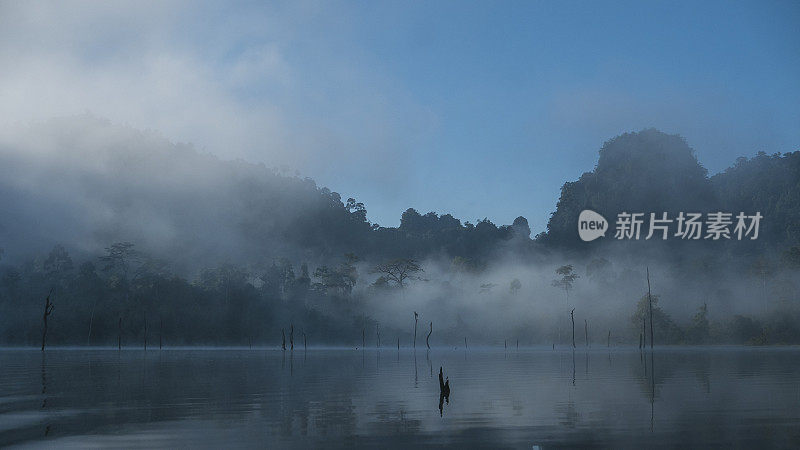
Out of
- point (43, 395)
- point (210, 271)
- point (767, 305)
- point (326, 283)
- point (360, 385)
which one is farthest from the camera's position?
point (326, 283)

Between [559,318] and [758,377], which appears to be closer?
[758,377]

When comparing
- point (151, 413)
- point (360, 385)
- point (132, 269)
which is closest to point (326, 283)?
point (132, 269)

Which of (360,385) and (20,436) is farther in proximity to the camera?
(360,385)

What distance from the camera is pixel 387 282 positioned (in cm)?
18425

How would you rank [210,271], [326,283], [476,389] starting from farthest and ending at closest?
[326,283] < [210,271] < [476,389]

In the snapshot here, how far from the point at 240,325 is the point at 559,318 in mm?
74618

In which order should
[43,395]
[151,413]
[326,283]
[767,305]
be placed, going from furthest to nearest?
[326,283] → [767,305] → [43,395] → [151,413]

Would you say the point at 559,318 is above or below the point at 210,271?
below

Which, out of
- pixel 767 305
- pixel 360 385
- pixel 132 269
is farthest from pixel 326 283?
pixel 360 385

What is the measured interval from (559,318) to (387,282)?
148ft

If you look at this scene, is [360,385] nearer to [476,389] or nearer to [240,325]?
[476,389]

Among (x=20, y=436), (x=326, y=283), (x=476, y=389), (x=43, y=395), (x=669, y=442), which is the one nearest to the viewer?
(x=669, y=442)

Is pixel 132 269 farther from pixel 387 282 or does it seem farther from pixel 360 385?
pixel 360 385

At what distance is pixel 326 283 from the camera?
179 meters
